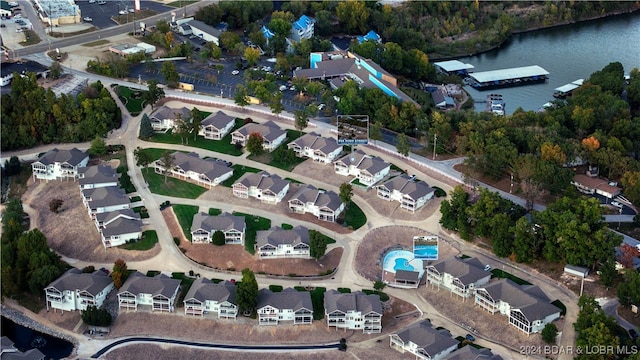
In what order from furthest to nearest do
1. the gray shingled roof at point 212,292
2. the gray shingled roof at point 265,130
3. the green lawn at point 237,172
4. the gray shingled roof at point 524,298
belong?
the gray shingled roof at point 265,130 → the green lawn at point 237,172 → the gray shingled roof at point 212,292 → the gray shingled roof at point 524,298

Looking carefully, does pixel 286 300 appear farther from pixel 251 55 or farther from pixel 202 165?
pixel 251 55

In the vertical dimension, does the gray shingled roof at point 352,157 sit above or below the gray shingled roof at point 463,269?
above

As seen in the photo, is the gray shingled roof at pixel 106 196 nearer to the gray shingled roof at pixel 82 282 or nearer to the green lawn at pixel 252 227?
the gray shingled roof at pixel 82 282

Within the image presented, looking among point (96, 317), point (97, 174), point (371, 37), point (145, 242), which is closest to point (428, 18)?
point (371, 37)

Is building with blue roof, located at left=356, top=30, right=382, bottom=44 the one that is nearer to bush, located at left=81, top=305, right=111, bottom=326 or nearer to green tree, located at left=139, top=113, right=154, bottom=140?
green tree, located at left=139, top=113, right=154, bottom=140

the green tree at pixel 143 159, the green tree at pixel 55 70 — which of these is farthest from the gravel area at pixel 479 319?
the green tree at pixel 55 70

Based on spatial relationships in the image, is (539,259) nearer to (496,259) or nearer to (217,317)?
(496,259)
